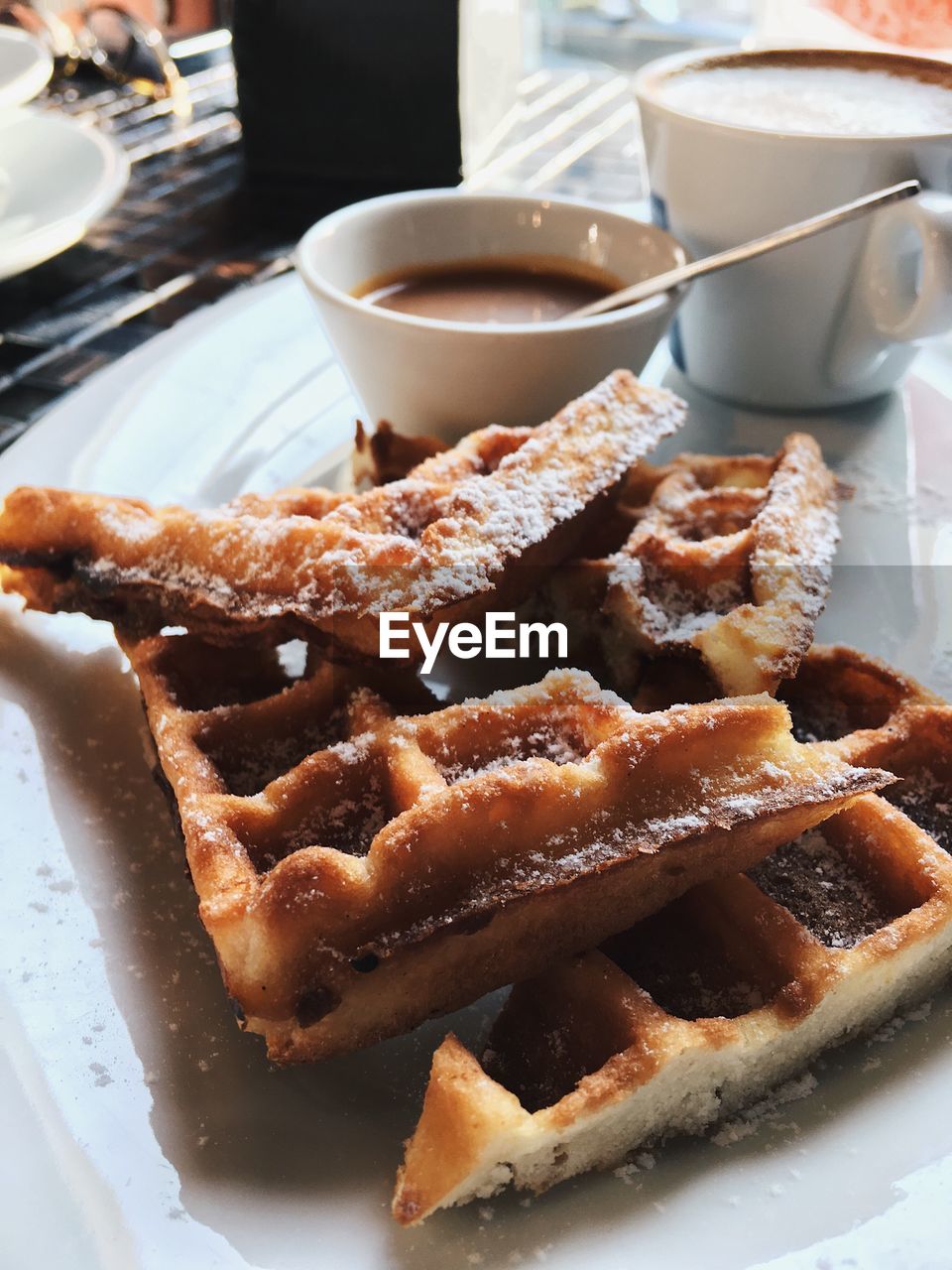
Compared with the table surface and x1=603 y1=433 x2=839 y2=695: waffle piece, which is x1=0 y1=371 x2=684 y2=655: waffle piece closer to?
x1=603 y1=433 x2=839 y2=695: waffle piece

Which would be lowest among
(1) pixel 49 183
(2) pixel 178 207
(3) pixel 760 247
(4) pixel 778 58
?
(2) pixel 178 207

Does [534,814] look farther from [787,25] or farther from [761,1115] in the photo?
[787,25]

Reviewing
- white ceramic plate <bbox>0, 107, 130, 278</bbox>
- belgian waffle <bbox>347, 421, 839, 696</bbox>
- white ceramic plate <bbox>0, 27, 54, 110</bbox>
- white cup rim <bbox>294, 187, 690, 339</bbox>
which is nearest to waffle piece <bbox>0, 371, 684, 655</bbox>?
belgian waffle <bbox>347, 421, 839, 696</bbox>

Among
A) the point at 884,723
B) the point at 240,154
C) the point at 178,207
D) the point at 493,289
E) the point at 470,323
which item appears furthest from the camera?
the point at 240,154

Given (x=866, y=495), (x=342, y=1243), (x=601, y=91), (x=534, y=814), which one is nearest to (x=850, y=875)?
(x=534, y=814)

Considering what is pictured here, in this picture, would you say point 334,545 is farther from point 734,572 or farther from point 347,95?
point 347,95

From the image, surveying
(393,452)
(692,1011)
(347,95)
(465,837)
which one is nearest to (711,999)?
(692,1011)
